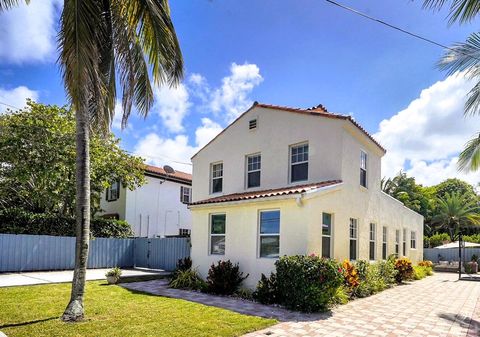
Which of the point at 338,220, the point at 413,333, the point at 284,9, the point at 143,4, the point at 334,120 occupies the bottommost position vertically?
the point at 413,333

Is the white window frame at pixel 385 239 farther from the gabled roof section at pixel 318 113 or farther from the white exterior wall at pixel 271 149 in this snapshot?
the white exterior wall at pixel 271 149

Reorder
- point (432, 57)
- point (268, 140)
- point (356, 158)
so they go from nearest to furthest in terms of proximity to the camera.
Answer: point (432, 57) < point (356, 158) < point (268, 140)

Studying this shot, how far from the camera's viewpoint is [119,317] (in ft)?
28.5

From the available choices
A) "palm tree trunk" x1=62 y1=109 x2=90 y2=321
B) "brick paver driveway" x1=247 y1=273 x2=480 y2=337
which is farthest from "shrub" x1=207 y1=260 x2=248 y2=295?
"palm tree trunk" x1=62 y1=109 x2=90 y2=321

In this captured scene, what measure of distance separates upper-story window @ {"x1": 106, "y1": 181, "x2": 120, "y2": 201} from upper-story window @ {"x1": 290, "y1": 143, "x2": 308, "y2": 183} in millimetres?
15815

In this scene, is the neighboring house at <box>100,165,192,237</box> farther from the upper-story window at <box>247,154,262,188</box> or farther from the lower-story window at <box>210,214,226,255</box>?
the lower-story window at <box>210,214,226,255</box>

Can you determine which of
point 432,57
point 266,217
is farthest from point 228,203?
point 432,57

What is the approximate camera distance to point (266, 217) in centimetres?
1260

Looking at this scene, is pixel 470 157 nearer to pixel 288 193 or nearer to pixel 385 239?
pixel 385 239

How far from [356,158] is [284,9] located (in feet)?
22.3

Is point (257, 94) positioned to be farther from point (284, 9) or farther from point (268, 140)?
point (284, 9)

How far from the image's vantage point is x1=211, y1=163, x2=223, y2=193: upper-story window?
17.7m

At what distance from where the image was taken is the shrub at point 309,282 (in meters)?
9.83

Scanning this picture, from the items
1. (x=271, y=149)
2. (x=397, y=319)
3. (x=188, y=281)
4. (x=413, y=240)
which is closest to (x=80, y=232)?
(x=188, y=281)
